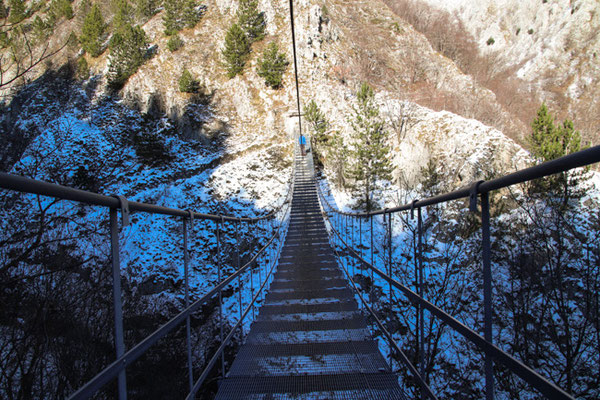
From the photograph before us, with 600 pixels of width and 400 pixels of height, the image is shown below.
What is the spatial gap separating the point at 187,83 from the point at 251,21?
471 inches

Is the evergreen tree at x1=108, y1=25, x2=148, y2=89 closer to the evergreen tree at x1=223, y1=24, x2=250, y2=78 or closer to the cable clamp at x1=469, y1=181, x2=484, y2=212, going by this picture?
the evergreen tree at x1=223, y1=24, x2=250, y2=78

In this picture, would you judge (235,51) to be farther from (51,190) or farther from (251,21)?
(51,190)

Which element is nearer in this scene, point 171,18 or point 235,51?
point 235,51

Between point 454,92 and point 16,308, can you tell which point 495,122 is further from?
point 16,308

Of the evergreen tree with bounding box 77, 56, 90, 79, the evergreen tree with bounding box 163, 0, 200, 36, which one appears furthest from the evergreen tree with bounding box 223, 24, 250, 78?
the evergreen tree with bounding box 77, 56, 90, 79

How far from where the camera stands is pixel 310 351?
9.66 ft

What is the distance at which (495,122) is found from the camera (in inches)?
902

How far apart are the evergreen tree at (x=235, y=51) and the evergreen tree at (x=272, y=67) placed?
7.62 feet

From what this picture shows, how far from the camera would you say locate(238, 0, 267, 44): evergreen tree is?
32.6m

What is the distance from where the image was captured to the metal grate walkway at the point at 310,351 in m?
2.33

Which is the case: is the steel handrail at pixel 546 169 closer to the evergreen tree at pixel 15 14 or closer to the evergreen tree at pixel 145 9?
the evergreen tree at pixel 15 14

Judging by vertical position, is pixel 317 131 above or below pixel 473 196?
above

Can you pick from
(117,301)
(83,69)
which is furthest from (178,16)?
(117,301)

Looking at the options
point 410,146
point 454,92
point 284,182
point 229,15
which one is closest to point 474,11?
point 454,92
